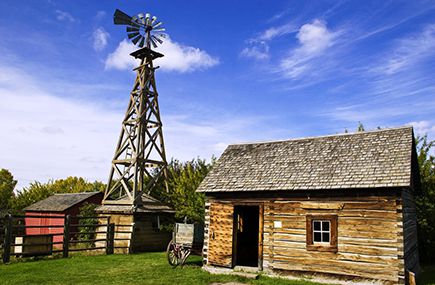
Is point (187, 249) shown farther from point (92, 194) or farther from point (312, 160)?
point (92, 194)

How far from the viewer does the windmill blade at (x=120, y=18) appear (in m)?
24.4

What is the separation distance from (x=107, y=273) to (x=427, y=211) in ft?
50.2

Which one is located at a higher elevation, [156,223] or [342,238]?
[342,238]

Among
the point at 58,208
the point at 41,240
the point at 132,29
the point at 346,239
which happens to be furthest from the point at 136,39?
the point at 346,239

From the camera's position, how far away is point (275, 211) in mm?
14398

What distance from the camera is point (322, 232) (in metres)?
13.4

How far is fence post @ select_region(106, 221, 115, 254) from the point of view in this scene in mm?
19594

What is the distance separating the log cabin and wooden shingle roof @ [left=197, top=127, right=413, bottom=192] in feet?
0.12

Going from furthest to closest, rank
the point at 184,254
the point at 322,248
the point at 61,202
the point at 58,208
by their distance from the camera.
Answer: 1. the point at 61,202
2. the point at 58,208
3. the point at 184,254
4. the point at 322,248

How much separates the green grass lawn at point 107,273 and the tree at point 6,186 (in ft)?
110

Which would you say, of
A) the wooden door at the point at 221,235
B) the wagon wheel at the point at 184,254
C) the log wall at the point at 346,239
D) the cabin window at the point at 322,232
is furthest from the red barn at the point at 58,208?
the cabin window at the point at 322,232

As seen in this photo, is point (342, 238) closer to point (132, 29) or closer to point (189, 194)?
point (189, 194)

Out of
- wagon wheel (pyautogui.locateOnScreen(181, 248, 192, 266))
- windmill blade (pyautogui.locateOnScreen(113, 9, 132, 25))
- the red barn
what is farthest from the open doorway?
windmill blade (pyautogui.locateOnScreen(113, 9, 132, 25))

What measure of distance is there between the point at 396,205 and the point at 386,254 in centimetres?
159
